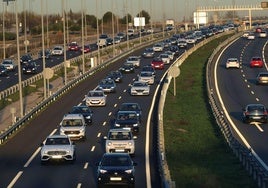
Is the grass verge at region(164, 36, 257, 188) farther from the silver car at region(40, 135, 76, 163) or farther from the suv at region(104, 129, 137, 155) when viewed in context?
the silver car at region(40, 135, 76, 163)

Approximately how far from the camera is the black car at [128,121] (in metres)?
50.9

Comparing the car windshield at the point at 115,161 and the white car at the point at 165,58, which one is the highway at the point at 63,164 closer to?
the car windshield at the point at 115,161

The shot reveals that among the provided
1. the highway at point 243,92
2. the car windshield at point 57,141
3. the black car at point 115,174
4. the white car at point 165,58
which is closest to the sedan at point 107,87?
the highway at point 243,92

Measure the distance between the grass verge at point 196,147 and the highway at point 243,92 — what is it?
1.51 meters

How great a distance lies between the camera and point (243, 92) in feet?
261

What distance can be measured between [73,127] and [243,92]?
33854 millimetres

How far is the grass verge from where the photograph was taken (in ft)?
114

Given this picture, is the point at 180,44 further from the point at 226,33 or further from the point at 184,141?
the point at 184,141

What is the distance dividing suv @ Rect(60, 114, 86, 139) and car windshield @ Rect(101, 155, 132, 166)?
1492 centimetres

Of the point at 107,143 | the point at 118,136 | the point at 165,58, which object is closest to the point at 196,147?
the point at 118,136

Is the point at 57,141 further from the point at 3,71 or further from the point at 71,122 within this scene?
the point at 3,71

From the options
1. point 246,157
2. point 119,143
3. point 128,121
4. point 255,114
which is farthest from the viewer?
point 255,114

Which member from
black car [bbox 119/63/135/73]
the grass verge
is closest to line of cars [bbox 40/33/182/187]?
the grass verge

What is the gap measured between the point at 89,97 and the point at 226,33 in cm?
10927
